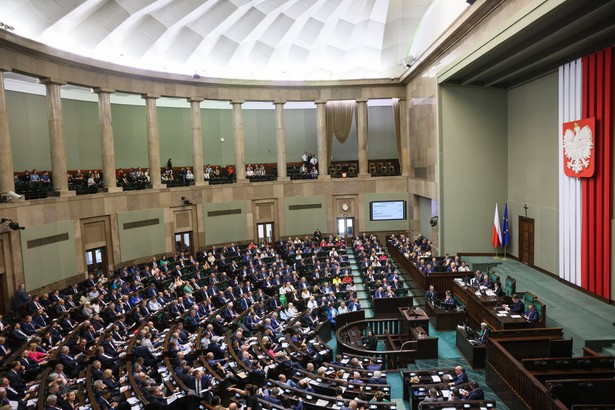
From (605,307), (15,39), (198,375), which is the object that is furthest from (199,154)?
(605,307)

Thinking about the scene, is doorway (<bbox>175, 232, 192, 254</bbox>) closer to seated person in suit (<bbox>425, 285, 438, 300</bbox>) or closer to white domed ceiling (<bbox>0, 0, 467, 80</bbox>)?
white domed ceiling (<bbox>0, 0, 467, 80</bbox>)

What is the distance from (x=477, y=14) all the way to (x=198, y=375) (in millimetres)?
14470

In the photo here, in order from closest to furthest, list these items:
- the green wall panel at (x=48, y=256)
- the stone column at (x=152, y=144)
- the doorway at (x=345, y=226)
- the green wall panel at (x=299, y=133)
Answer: the green wall panel at (x=48, y=256) → the stone column at (x=152, y=144) → the doorway at (x=345, y=226) → the green wall panel at (x=299, y=133)

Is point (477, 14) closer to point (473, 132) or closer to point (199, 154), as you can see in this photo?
point (473, 132)

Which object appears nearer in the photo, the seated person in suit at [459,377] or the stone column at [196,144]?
the seated person in suit at [459,377]

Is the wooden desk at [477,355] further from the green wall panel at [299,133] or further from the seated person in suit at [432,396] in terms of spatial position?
the green wall panel at [299,133]

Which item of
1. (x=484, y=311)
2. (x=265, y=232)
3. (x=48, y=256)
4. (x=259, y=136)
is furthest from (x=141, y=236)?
(x=484, y=311)

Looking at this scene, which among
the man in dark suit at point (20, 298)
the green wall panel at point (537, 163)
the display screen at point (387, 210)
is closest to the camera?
the man in dark suit at point (20, 298)

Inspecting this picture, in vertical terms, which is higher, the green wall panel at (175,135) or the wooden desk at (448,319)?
the green wall panel at (175,135)

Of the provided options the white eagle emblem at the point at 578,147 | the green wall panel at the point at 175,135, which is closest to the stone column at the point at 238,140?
the green wall panel at the point at 175,135

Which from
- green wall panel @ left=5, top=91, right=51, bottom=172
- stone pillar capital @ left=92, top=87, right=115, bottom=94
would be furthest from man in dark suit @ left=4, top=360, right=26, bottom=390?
green wall panel @ left=5, top=91, right=51, bottom=172

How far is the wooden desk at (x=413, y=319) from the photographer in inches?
525

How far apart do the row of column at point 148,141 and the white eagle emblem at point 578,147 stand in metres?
13.1

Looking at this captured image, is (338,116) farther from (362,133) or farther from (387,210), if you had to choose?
(387,210)
